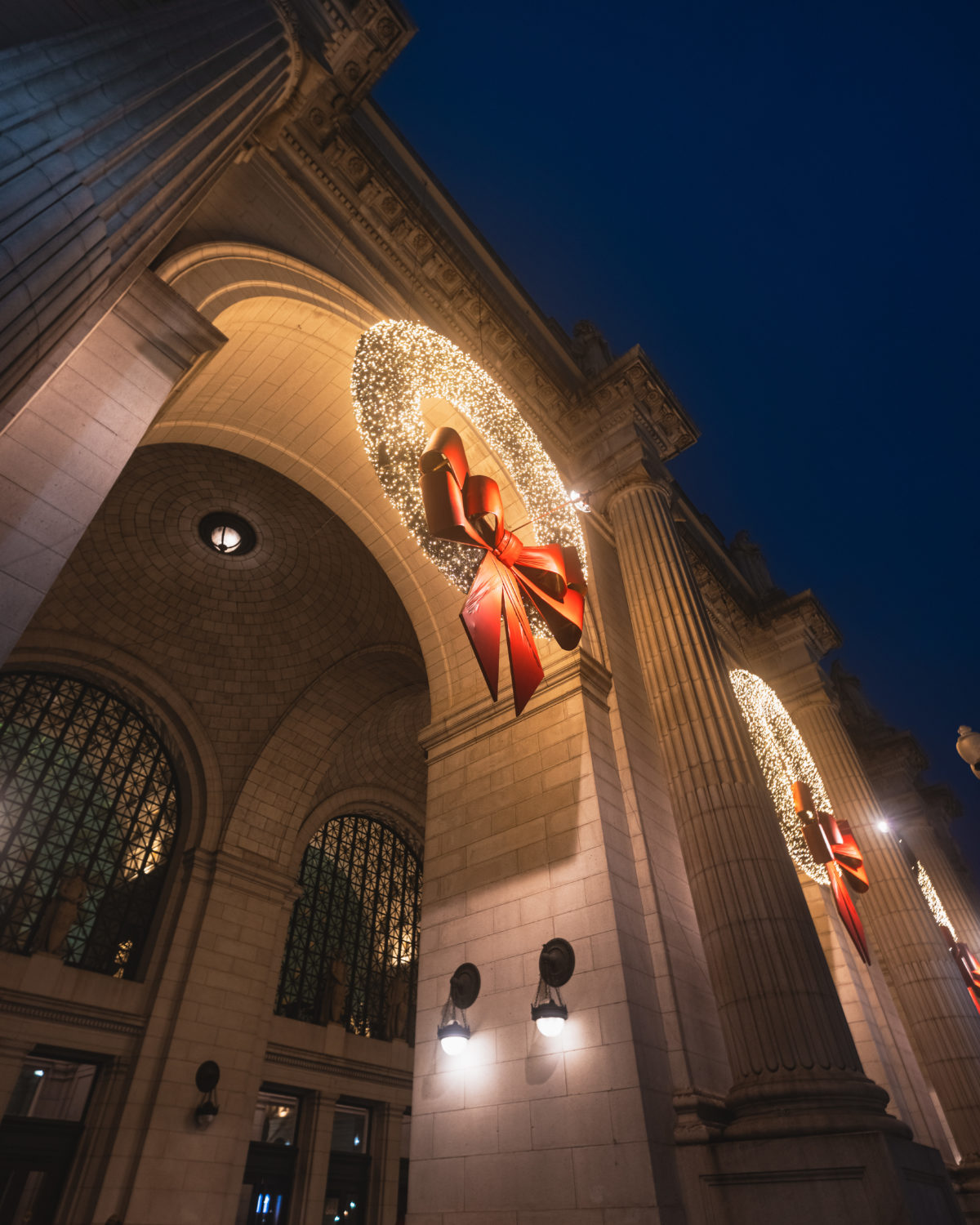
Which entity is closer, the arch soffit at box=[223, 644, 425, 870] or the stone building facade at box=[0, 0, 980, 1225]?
the stone building facade at box=[0, 0, 980, 1225]

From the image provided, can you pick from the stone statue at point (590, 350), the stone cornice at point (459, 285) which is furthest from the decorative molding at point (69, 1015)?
the stone statue at point (590, 350)

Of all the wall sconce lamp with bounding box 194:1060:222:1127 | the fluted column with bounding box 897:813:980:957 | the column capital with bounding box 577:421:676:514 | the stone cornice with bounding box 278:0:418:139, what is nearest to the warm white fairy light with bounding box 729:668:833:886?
the column capital with bounding box 577:421:676:514

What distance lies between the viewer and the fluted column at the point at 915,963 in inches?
411

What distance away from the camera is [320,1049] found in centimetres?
1379

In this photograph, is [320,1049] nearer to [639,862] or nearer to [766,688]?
[639,862]

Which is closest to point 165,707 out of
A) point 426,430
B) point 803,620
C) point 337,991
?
point 337,991

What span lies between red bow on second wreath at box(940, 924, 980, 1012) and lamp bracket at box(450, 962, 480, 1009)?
37.3ft

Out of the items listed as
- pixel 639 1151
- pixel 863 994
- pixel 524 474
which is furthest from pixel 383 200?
pixel 863 994

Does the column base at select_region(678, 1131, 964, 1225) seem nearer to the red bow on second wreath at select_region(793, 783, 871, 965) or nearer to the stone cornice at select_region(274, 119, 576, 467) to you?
Answer: the red bow on second wreath at select_region(793, 783, 871, 965)

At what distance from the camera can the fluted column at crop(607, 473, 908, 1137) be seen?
543 cm

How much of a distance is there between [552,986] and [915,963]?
8.71m

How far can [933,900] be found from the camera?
56.3 feet

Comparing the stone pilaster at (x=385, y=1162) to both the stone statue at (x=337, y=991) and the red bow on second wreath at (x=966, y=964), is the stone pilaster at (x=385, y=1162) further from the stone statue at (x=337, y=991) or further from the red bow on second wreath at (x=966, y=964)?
the red bow on second wreath at (x=966, y=964)

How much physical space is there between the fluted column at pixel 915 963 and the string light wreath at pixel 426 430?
27.6ft
